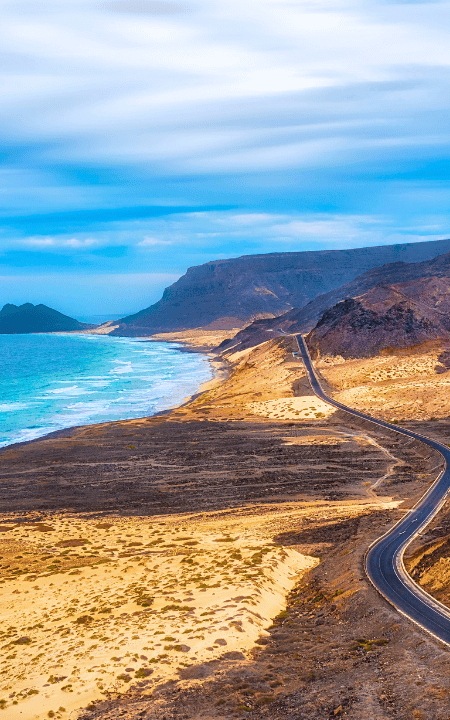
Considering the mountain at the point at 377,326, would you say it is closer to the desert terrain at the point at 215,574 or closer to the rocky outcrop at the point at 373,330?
the rocky outcrop at the point at 373,330

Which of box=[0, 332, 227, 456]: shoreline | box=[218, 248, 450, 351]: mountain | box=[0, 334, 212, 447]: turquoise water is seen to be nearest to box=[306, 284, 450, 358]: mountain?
box=[0, 332, 227, 456]: shoreline

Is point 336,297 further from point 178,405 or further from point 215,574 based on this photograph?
point 215,574

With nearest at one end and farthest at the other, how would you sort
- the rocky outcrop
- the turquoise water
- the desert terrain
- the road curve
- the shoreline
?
the desert terrain < the road curve < the shoreline < the turquoise water < the rocky outcrop

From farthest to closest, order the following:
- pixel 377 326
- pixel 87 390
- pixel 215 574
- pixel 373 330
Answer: pixel 87 390 < pixel 377 326 < pixel 373 330 < pixel 215 574

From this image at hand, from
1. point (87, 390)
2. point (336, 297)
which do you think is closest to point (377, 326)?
point (87, 390)

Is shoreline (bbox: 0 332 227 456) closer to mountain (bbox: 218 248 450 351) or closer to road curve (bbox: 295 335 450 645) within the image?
mountain (bbox: 218 248 450 351)

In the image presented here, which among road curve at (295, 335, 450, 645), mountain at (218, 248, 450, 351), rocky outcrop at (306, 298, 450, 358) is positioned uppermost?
mountain at (218, 248, 450, 351)

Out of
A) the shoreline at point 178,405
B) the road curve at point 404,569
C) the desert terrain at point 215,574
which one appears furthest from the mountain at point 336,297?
the road curve at point 404,569

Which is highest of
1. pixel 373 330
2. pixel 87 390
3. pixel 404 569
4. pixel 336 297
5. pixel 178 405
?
pixel 336 297
